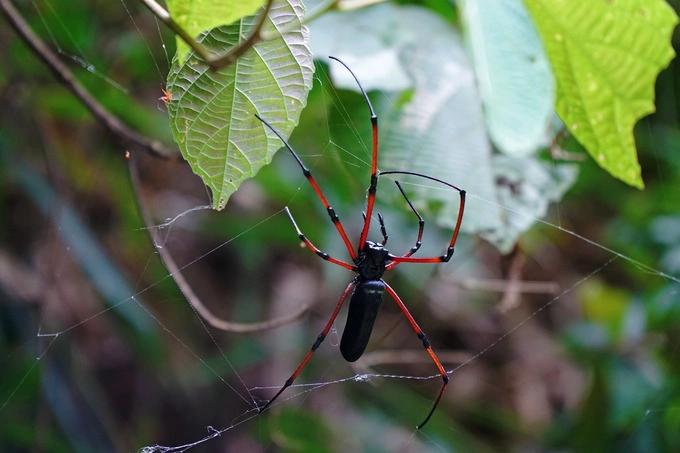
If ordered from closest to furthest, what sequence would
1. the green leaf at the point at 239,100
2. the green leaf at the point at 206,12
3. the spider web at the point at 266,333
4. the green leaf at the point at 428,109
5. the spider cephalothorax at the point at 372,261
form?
the green leaf at the point at 206,12 → the green leaf at the point at 239,100 → the green leaf at the point at 428,109 → the spider cephalothorax at the point at 372,261 → the spider web at the point at 266,333

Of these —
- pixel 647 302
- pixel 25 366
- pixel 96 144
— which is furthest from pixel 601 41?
pixel 96 144

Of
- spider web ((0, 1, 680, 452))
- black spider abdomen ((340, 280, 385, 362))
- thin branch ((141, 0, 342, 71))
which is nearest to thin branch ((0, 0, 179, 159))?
spider web ((0, 1, 680, 452))

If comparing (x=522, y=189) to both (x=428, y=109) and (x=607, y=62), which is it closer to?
(x=428, y=109)

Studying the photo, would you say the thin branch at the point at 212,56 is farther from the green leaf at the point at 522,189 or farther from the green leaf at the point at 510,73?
the green leaf at the point at 522,189

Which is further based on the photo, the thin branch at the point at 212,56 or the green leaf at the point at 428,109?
the green leaf at the point at 428,109

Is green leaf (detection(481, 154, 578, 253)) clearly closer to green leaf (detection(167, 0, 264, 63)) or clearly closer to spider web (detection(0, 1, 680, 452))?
spider web (detection(0, 1, 680, 452))

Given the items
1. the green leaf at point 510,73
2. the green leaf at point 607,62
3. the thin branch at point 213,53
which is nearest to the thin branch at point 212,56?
the thin branch at point 213,53

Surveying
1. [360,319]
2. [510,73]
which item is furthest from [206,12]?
[360,319]
